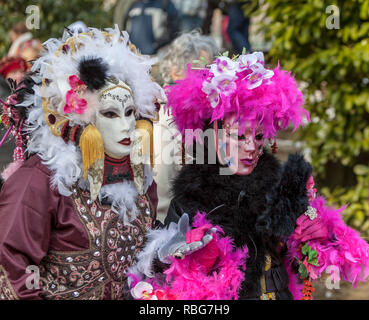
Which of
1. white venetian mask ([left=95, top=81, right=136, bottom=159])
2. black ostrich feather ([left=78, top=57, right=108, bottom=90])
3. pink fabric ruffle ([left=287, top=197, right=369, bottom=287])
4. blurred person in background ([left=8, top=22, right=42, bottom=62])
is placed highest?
blurred person in background ([left=8, top=22, right=42, bottom=62])

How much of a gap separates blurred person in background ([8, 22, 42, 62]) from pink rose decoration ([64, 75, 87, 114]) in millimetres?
3032

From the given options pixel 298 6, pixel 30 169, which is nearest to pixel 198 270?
pixel 30 169

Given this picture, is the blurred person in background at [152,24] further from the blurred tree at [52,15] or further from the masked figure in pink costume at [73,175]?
the masked figure in pink costume at [73,175]

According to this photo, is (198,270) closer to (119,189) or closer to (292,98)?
(119,189)

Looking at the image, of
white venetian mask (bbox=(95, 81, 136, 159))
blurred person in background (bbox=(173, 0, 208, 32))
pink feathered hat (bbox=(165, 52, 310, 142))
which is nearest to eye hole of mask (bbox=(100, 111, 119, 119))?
white venetian mask (bbox=(95, 81, 136, 159))

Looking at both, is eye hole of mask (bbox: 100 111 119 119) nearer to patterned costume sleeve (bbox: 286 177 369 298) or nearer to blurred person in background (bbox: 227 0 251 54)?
patterned costume sleeve (bbox: 286 177 369 298)

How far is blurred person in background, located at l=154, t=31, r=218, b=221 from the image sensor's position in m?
3.19

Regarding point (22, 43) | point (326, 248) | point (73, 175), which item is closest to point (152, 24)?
point (22, 43)

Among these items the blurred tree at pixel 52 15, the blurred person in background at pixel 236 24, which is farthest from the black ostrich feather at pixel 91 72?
the blurred tree at pixel 52 15

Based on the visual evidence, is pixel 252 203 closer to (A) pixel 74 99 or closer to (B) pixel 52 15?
(A) pixel 74 99

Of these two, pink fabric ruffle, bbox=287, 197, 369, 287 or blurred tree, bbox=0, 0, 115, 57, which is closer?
pink fabric ruffle, bbox=287, 197, 369, 287

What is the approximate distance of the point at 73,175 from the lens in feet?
7.12

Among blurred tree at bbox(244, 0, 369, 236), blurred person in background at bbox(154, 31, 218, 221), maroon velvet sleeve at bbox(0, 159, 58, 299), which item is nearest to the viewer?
maroon velvet sleeve at bbox(0, 159, 58, 299)
